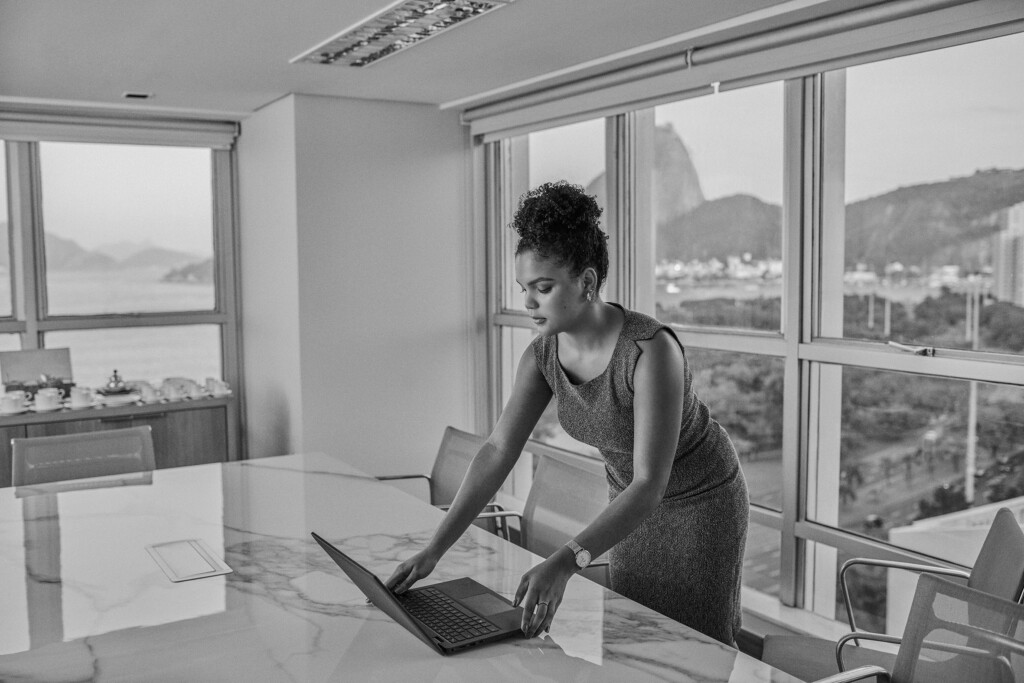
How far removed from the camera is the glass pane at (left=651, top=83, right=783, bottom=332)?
11.7ft

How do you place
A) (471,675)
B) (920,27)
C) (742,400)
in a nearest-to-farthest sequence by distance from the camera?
(471,675) → (920,27) → (742,400)

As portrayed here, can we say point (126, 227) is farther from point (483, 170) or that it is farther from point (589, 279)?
point (589, 279)

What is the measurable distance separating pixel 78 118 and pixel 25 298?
103 cm

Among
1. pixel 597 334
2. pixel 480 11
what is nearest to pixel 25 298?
pixel 480 11

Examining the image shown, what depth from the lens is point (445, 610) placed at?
71.4 inches

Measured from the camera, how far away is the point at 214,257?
18.4ft

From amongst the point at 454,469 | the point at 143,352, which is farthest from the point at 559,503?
the point at 143,352

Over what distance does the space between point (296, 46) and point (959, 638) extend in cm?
311

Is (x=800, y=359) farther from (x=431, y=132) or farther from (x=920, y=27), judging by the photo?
(x=431, y=132)

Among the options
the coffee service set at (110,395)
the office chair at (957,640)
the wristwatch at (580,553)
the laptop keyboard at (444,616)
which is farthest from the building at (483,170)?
the laptop keyboard at (444,616)

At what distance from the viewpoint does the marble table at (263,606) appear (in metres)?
1.59

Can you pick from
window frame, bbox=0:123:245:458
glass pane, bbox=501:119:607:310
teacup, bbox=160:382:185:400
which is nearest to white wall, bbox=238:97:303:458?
window frame, bbox=0:123:245:458

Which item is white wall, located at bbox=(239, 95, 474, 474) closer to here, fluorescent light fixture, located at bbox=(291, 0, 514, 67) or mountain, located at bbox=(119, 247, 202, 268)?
mountain, located at bbox=(119, 247, 202, 268)

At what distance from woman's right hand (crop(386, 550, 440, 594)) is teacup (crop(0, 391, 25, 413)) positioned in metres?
3.43
